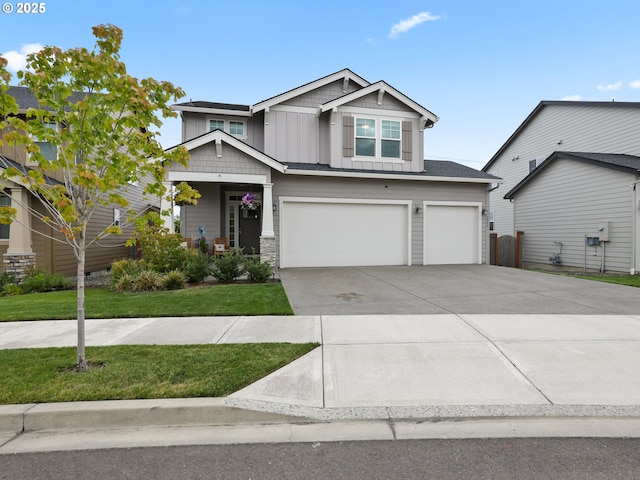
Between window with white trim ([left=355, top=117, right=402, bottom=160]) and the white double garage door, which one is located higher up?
window with white trim ([left=355, top=117, right=402, bottom=160])

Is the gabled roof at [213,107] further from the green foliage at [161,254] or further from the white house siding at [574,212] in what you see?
the white house siding at [574,212]

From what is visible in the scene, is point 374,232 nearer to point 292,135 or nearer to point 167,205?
point 292,135

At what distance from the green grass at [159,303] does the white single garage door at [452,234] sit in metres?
7.40

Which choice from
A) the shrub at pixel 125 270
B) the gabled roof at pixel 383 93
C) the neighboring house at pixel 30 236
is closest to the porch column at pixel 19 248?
the neighboring house at pixel 30 236

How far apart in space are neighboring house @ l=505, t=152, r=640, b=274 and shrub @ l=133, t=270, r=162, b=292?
15.4 m

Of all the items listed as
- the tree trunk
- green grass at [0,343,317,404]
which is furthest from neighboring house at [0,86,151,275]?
the tree trunk

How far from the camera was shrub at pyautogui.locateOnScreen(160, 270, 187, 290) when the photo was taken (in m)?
8.61

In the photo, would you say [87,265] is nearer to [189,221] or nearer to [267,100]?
[189,221]

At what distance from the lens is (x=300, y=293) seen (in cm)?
784

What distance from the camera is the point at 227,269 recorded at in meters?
9.29

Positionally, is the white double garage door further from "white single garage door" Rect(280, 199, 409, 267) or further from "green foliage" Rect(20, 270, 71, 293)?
"green foliage" Rect(20, 270, 71, 293)

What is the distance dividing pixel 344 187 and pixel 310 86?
447 cm

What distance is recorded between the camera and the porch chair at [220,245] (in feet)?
40.8

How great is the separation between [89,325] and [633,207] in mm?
16257
